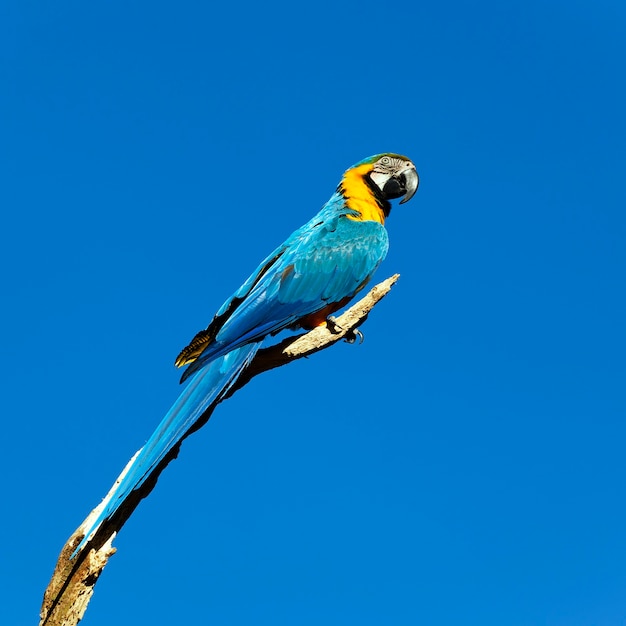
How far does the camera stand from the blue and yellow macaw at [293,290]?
3.05 m

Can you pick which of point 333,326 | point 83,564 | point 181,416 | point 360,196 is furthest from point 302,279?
point 83,564

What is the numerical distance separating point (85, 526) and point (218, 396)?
0.81 meters

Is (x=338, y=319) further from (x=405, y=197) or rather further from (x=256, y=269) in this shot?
(x=405, y=197)

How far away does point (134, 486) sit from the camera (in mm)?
2871

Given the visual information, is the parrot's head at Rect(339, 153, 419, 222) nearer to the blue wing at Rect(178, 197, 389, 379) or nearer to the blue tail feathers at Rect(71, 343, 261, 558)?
the blue wing at Rect(178, 197, 389, 379)

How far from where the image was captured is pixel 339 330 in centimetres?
366

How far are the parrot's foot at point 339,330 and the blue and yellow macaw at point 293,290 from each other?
143 mm

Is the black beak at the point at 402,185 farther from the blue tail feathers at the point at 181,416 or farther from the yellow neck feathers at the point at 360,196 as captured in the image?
the blue tail feathers at the point at 181,416

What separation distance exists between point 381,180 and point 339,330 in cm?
138

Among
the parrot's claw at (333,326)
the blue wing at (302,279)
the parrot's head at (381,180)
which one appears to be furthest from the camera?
the parrot's head at (381,180)

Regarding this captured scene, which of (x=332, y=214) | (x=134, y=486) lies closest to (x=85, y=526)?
(x=134, y=486)

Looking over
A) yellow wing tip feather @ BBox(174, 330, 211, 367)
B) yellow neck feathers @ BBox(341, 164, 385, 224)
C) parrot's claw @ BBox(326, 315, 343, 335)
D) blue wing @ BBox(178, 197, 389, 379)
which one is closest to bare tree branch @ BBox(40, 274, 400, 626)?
yellow wing tip feather @ BBox(174, 330, 211, 367)

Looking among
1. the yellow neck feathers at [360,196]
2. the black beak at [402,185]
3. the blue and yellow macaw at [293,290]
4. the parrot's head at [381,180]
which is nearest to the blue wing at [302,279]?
the blue and yellow macaw at [293,290]

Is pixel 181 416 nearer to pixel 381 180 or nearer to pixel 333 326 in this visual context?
pixel 333 326
